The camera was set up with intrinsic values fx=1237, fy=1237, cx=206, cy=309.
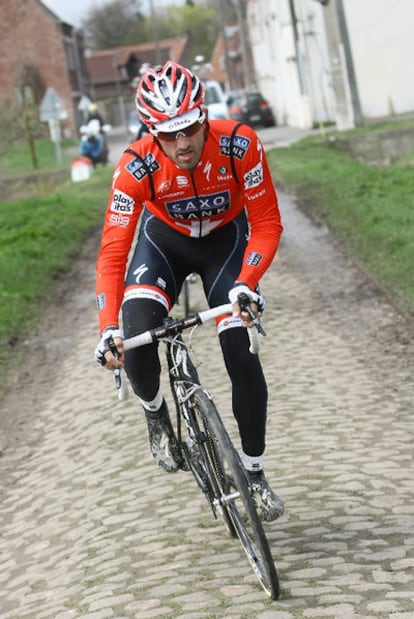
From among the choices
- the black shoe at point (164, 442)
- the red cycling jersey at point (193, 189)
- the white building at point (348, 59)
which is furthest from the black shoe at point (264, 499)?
the white building at point (348, 59)

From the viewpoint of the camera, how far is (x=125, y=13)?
131625 mm

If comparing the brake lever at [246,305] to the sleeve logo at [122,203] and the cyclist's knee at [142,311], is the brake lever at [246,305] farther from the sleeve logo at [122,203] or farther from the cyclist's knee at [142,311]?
the sleeve logo at [122,203]

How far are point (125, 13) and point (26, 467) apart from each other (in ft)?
417

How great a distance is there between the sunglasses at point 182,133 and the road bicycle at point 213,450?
849mm

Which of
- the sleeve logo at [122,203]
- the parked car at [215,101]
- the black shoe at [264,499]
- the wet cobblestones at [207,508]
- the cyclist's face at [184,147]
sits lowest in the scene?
the wet cobblestones at [207,508]

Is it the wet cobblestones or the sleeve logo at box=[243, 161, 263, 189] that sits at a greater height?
the sleeve logo at box=[243, 161, 263, 189]

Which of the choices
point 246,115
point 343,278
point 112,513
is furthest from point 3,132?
point 112,513

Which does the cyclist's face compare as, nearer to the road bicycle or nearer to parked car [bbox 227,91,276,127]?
the road bicycle

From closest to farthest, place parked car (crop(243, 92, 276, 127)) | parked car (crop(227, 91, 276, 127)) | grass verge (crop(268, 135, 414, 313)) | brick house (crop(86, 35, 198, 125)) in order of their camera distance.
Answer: grass verge (crop(268, 135, 414, 313)) → parked car (crop(227, 91, 276, 127)) → parked car (crop(243, 92, 276, 127)) → brick house (crop(86, 35, 198, 125))

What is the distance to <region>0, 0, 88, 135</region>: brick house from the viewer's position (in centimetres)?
7750

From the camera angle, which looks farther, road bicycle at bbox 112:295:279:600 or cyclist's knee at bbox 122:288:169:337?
cyclist's knee at bbox 122:288:169:337

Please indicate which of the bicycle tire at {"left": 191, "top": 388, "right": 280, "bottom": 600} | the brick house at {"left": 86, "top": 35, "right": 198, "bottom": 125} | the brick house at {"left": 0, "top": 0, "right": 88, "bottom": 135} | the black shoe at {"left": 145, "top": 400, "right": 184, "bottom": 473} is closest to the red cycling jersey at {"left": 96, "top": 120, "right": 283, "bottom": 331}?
the bicycle tire at {"left": 191, "top": 388, "right": 280, "bottom": 600}

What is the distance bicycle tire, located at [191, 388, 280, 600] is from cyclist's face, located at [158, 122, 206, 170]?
109 cm

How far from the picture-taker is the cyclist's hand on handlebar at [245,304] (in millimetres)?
5512
